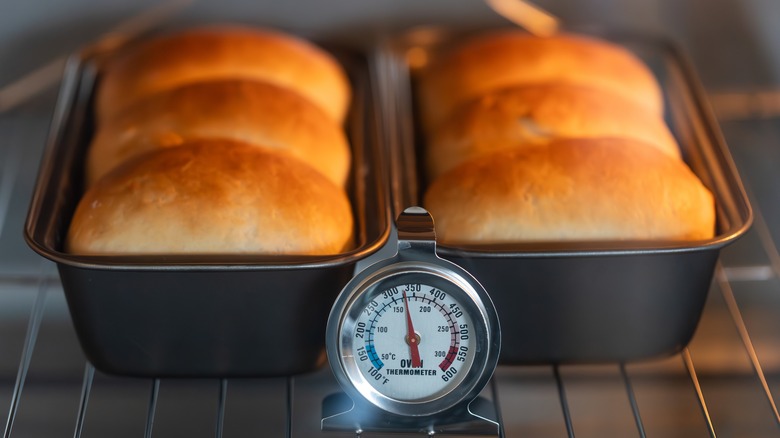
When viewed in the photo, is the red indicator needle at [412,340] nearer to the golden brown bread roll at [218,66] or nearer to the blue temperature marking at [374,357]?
the blue temperature marking at [374,357]

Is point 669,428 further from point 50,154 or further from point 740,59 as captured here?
point 50,154

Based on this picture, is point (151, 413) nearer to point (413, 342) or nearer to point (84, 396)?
point (84, 396)

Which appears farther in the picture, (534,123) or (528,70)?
(528,70)

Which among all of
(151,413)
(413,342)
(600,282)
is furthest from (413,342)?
(151,413)

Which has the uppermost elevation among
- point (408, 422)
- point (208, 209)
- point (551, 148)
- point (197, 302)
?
point (551, 148)

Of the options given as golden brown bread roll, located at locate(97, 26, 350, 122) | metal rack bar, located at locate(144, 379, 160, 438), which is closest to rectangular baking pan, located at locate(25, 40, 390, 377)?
metal rack bar, located at locate(144, 379, 160, 438)

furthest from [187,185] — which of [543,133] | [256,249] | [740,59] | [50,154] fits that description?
[740,59]

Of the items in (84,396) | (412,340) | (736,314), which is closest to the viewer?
(412,340)
